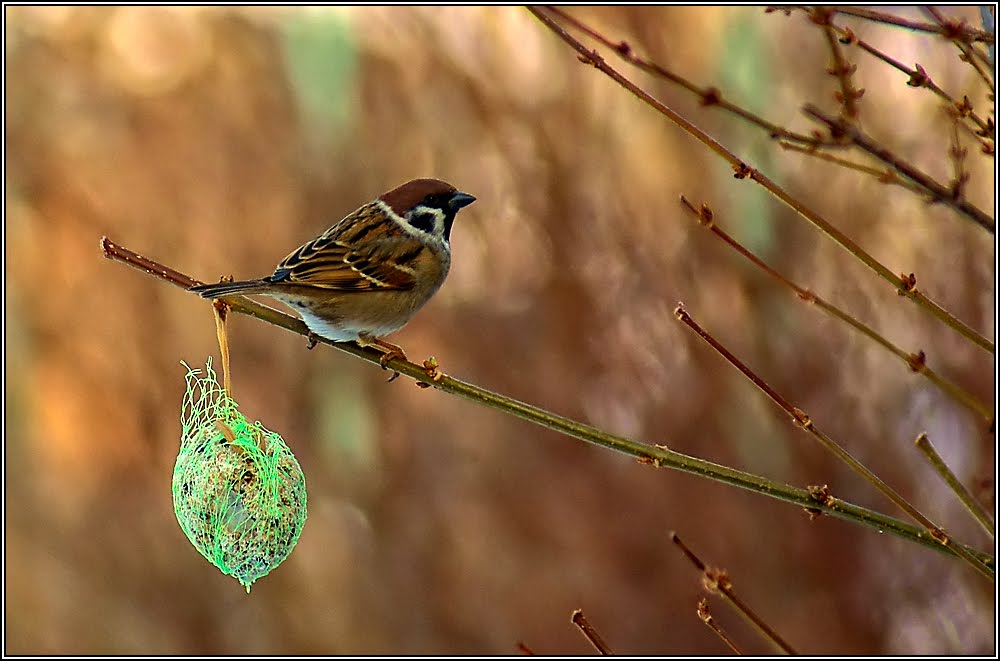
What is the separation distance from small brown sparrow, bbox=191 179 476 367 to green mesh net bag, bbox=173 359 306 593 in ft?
1.07

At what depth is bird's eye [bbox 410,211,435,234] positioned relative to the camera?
2.83m

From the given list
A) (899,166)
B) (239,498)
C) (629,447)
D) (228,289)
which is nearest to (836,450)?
(629,447)

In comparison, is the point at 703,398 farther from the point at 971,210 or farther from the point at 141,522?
the point at 971,210

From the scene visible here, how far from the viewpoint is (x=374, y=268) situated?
271 cm

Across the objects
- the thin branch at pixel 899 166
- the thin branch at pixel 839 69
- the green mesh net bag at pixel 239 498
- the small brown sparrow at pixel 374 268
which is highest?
the small brown sparrow at pixel 374 268

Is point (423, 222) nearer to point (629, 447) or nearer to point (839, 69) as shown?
point (629, 447)

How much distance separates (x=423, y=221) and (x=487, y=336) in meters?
1.36

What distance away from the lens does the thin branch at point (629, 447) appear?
1509 millimetres

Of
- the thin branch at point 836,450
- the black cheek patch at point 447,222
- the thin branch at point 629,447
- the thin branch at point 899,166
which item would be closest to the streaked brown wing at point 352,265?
the black cheek patch at point 447,222

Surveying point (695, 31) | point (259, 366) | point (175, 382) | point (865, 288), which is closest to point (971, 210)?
point (865, 288)

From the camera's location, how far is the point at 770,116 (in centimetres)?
410

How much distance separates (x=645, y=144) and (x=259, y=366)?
1748 millimetres

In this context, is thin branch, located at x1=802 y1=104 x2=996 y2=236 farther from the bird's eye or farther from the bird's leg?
the bird's eye

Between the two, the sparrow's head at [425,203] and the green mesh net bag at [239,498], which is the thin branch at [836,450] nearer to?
the green mesh net bag at [239,498]
